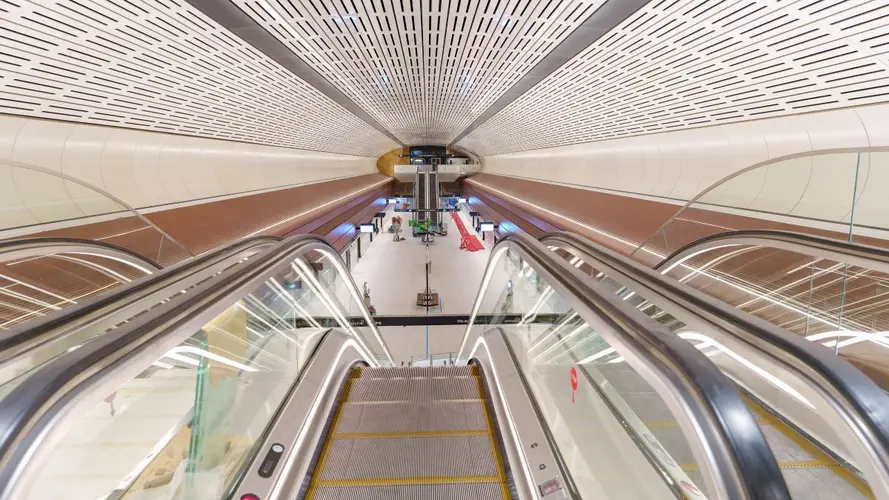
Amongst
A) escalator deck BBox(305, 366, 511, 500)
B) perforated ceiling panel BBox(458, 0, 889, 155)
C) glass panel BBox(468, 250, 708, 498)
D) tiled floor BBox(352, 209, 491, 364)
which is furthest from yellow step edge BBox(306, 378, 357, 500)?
tiled floor BBox(352, 209, 491, 364)

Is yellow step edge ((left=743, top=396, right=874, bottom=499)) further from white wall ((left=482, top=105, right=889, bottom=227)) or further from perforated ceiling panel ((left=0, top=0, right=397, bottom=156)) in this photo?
perforated ceiling panel ((left=0, top=0, right=397, bottom=156))

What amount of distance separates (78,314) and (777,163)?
6818 mm

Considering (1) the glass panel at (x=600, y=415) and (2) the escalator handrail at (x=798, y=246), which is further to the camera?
(2) the escalator handrail at (x=798, y=246)

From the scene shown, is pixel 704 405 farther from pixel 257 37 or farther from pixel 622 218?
pixel 622 218

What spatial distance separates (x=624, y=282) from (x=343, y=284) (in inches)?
140

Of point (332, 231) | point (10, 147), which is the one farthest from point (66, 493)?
point (332, 231)

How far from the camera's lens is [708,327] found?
1389 mm

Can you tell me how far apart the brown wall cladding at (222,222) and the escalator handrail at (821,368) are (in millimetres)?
4514

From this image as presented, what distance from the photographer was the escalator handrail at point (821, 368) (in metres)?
0.88

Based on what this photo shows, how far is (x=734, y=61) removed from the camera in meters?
4.82

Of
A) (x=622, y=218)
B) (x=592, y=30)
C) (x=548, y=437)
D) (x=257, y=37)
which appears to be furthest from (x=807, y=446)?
(x=622, y=218)

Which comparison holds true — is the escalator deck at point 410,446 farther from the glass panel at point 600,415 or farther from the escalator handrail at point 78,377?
the escalator handrail at point 78,377

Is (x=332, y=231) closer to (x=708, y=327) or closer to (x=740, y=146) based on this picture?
(x=740, y=146)

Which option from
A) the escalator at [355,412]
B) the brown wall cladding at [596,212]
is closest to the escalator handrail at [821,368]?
the escalator at [355,412]
